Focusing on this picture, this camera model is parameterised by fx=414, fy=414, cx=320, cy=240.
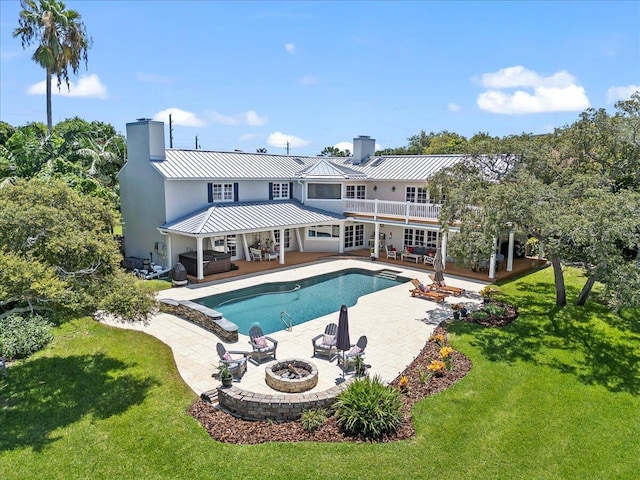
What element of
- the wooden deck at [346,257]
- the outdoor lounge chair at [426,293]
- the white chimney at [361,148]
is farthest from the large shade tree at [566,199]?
the white chimney at [361,148]

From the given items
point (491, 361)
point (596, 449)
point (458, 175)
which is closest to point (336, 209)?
point (458, 175)

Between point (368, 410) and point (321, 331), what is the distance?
582cm

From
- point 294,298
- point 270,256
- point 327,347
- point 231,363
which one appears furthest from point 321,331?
point 270,256

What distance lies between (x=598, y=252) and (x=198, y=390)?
456 inches

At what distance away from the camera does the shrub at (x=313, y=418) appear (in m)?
8.87

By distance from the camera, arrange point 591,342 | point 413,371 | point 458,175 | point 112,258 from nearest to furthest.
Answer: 1. point 112,258
2. point 413,371
3. point 591,342
4. point 458,175

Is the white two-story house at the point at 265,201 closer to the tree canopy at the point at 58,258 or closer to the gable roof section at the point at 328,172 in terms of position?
the gable roof section at the point at 328,172

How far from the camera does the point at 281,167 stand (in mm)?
29578

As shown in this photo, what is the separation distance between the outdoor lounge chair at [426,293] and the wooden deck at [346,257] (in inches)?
86.5

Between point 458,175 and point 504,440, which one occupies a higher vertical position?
point 458,175

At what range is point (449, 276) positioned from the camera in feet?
74.6

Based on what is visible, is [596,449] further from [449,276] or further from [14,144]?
[14,144]

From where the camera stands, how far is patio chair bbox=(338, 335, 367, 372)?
11.3m

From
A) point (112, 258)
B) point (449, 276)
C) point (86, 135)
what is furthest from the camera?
point (86, 135)
